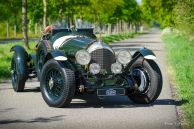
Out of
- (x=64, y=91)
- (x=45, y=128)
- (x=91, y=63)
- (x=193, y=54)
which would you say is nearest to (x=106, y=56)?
(x=91, y=63)

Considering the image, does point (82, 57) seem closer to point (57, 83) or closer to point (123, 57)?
point (57, 83)

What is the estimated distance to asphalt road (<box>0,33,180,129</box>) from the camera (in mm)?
8656

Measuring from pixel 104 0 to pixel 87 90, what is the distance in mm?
35965

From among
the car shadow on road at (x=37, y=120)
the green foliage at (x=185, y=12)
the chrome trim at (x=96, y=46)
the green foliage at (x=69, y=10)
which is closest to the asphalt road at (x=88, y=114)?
the car shadow on road at (x=37, y=120)

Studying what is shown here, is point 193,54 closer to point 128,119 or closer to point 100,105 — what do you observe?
point 100,105

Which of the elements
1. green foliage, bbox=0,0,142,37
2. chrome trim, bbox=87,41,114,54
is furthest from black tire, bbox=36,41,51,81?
green foliage, bbox=0,0,142,37

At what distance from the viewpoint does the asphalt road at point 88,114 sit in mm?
8656

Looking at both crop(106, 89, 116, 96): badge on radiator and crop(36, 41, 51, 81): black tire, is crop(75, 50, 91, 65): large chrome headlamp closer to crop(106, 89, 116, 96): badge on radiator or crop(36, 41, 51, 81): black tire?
crop(106, 89, 116, 96): badge on radiator

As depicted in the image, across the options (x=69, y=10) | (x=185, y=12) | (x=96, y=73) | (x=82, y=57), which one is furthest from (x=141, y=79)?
(x=69, y=10)

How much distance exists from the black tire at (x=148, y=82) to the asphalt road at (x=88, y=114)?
176 mm

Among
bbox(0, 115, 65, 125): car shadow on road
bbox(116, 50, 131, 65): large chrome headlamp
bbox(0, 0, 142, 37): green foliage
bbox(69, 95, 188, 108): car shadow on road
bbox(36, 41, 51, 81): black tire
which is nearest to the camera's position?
bbox(0, 115, 65, 125): car shadow on road

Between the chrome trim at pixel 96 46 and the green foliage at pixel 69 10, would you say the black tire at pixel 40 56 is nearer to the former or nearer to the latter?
the chrome trim at pixel 96 46

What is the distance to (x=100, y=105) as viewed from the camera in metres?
11.0

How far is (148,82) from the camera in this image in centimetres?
1118
